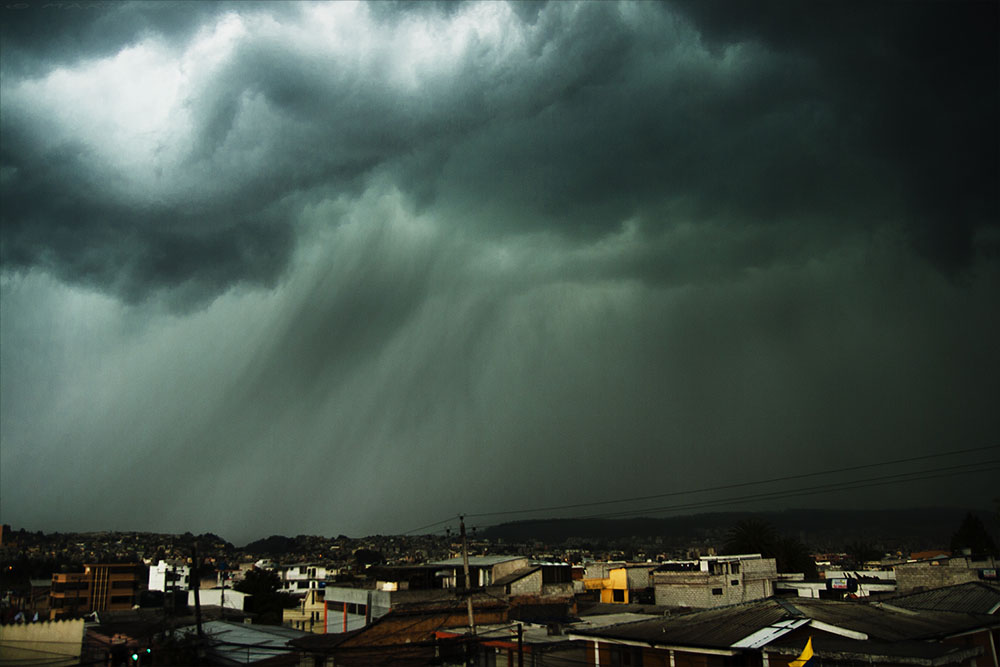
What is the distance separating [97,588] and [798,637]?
117m

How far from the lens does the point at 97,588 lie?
366 ft

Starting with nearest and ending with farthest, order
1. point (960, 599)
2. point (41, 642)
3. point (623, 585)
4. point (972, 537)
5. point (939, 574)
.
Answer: point (960, 599), point (41, 642), point (939, 574), point (623, 585), point (972, 537)

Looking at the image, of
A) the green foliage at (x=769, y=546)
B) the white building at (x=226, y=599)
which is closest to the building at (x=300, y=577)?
the white building at (x=226, y=599)

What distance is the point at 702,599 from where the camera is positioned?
221 ft

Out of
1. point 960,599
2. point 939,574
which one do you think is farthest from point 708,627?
point 939,574

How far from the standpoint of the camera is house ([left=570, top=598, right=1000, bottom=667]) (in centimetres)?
2620

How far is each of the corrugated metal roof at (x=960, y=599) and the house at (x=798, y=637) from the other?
5.38ft

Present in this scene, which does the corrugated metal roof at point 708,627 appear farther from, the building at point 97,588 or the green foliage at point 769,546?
the building at point 97,588

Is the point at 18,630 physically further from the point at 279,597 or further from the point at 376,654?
the point at 279,597

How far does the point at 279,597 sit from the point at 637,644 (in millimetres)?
76331

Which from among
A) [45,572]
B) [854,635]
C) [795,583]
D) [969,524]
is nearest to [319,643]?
[854,635]

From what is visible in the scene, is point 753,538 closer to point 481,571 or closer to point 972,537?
point 972,537

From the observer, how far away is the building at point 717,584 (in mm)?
67750

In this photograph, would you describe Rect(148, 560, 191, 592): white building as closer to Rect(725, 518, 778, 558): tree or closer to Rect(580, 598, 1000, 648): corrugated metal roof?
Rect(725, 518, 778, 558): tree
